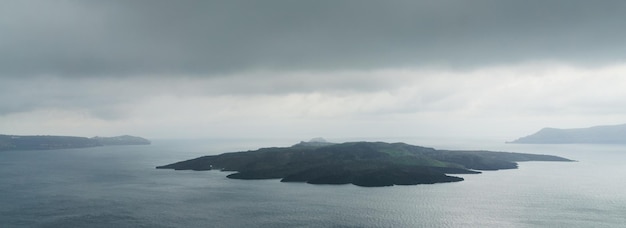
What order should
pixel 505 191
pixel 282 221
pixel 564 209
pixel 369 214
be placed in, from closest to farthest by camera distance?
1. pixel 282 221
2. pixel 369 214
3. pixel 564 209
4. pixel 505 191

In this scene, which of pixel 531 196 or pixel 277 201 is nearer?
pixel 277 201

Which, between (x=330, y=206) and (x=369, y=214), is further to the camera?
(x=330, y=206)

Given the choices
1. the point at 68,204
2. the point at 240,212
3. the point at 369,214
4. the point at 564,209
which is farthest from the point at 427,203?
the point at 68,204

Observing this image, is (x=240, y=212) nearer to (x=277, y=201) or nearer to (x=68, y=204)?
(x=277, y=201)

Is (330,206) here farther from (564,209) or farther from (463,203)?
(564,209)

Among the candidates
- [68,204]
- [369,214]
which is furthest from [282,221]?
[68,204]

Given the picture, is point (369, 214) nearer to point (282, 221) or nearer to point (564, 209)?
point (282, 221)

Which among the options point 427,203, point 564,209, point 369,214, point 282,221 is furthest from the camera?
point 427,203

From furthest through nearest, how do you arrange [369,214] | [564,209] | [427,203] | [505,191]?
[505,191], [427,203], [564,209], [369,214]

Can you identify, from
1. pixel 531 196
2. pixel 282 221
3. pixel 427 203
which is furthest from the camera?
pixel 531 196
